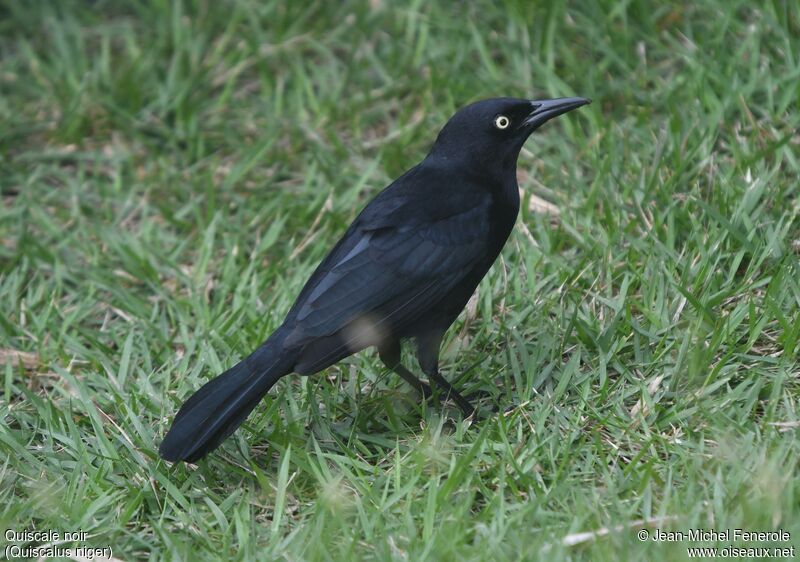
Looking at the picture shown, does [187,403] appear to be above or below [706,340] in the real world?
above

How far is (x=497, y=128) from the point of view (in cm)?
440

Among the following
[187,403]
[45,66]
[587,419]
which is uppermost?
[45,66]

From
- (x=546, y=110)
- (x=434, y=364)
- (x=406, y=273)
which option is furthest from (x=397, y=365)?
(x=546, y=110)

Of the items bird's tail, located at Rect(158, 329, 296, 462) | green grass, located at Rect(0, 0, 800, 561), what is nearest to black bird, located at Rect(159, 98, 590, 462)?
bird's tail, located at Rect(158, 329, 296, 462)

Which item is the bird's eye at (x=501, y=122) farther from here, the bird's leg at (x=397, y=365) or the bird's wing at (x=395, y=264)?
the bird's leg at (x=397, y=365)

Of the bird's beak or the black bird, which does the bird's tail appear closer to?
the black bird

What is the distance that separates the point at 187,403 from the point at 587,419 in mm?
1401

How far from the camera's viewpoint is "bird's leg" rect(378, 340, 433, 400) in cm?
427

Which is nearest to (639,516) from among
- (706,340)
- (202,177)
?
(706,340)

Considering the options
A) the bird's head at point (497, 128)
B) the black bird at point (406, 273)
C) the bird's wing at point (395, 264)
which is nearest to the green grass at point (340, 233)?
the black bird at point (406, 273)

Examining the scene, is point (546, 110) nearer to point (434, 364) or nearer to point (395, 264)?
point (395, 264)

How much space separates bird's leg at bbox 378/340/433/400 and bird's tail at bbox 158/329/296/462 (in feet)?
1.55

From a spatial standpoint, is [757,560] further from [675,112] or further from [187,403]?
[675,112]

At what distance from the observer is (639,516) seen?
3.43 metres
